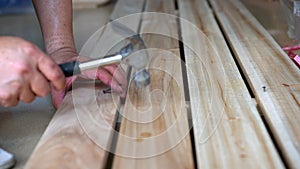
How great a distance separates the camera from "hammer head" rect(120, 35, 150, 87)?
94 cm

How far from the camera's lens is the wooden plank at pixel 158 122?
0.64m

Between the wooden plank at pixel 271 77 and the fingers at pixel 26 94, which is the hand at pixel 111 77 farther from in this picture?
the wooden plank at pixel 271 77

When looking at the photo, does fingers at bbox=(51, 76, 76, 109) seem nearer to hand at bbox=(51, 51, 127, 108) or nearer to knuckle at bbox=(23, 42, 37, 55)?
hand at bbox=(51, 51, 127, 108)

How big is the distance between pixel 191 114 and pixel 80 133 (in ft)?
0.74

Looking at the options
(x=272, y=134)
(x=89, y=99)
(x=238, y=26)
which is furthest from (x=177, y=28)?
(x=272, y=134)

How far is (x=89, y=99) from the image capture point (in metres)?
0.88

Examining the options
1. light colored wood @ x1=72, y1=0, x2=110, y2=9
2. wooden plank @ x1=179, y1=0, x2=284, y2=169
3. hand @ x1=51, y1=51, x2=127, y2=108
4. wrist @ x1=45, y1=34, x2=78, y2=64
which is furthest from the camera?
light colored wood @ x1=72, y1=0, x2=110, y2=9

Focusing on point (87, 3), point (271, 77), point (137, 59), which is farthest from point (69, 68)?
point (87, 3)

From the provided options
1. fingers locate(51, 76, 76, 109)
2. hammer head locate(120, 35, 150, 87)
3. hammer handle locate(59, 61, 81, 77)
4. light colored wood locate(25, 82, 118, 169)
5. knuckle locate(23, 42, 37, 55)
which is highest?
hammer head locate(120, 35, 150, 87)

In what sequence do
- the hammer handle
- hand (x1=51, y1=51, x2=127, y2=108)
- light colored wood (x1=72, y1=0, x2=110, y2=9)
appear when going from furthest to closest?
1. light colored wood (x1=72, y1=0, x2=110, y2=9)
2. hand (x1=51, y1=51, x2=127, y2=108)
3. the hammer handle

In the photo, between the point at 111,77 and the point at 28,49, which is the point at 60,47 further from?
the point at 28,49

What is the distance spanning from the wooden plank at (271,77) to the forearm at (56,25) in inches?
18.9

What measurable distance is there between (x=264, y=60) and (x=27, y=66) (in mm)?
646

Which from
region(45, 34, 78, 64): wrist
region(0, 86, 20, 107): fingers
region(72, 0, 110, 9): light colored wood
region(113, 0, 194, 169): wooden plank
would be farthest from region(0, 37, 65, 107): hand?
region(72, 0, 110, 9): light colored wood
